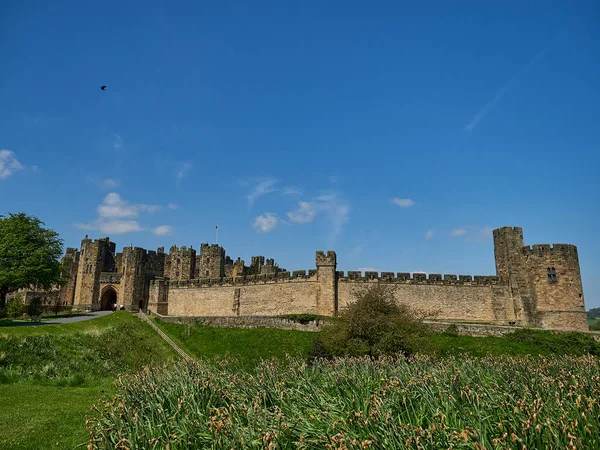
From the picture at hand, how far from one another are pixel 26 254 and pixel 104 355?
16.0 meters

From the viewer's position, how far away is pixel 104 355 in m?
24.0

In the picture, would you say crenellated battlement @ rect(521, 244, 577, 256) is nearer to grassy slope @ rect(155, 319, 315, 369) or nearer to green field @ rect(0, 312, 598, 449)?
green field @ rect(0, 312, 598, 449)

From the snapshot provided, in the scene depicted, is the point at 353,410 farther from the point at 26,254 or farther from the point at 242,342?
the point at 26,254

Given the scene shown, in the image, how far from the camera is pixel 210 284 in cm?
4244

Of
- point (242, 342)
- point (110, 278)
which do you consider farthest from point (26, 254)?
point (242, 342)

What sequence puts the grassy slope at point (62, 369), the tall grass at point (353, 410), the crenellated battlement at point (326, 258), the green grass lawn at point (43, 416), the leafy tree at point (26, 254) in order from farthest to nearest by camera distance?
the crenellated battlement at point (326, 258) < the leafy tree at point (26, 254) < the grassy slope at point (62, 369) < the green grass lawn at point (43, 416) < the tall grass at point (353, 410)

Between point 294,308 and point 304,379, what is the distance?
28.7 meters

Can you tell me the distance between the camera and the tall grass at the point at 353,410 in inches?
196

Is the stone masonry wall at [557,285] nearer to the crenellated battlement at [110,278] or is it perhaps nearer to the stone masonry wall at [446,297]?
the stone masonry wall at [446,297]

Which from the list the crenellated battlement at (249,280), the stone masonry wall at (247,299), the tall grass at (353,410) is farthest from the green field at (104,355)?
the crenellated battlement at (249,280)

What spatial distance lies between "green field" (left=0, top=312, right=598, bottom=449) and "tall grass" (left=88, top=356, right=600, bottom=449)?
12.8 inches

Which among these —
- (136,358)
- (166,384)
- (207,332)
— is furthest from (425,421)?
(207,332)

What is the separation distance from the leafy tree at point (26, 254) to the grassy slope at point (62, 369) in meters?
6.61

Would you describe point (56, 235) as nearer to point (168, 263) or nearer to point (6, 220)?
point (6, 220)
